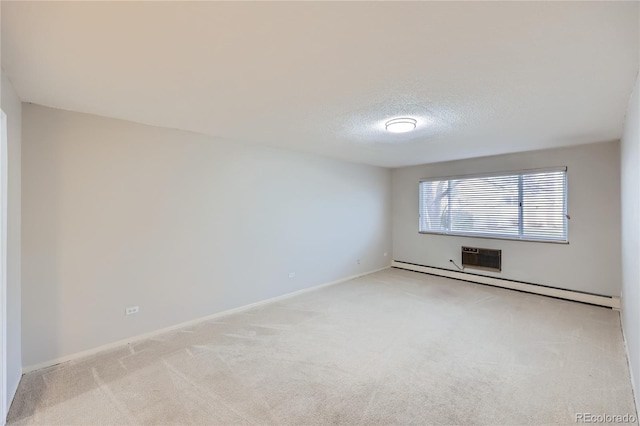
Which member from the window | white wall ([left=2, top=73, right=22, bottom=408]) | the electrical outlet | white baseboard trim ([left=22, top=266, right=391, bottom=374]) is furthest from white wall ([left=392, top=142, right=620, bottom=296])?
white wall ([left=2, top=73, right=22, bottom=408])

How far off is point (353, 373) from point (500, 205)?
430 cm

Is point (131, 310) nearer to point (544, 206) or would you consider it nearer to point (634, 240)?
point (634, 240)

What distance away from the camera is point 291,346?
2.96 metres

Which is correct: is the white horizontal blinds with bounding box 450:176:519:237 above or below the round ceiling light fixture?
below

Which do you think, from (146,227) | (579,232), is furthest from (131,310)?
(579,232)

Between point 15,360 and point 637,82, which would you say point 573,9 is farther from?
point 15,360

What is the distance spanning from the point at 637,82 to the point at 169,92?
355 centimetres

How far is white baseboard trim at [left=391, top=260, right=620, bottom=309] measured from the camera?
412 cm

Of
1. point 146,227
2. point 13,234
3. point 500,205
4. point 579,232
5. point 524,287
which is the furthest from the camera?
point 500,205

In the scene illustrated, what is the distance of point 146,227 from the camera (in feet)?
10.6

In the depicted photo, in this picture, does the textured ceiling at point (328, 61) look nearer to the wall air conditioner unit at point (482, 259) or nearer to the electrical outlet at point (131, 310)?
the electrical outlet at point (131, 310)

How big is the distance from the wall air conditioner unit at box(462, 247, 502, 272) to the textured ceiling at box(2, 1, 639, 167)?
264cm

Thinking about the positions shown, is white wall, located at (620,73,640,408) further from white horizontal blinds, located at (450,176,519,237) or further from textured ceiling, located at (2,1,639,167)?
white horizontal blinds, located at (450,176,519,237)

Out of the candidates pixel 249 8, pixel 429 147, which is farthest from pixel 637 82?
pixel 249 8
